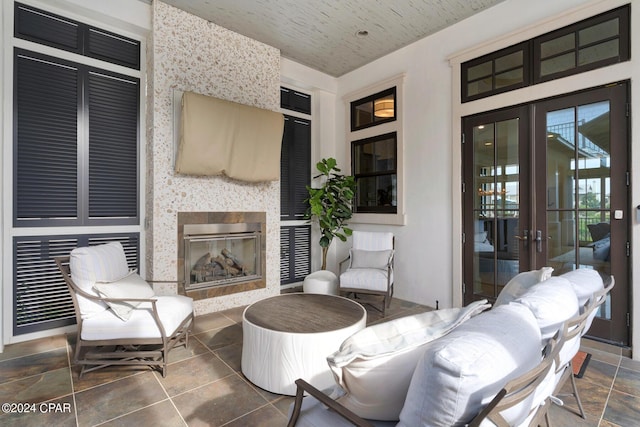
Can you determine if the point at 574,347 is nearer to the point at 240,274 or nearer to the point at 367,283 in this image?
the point at 367,283

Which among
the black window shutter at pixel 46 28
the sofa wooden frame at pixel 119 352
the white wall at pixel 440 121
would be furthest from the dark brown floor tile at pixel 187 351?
the black window shutter at pixel 46 28

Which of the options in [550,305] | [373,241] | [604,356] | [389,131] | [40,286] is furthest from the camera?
[389,131]

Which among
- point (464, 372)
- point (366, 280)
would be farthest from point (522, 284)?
point (366, 280)

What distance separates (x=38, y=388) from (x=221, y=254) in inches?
84.1

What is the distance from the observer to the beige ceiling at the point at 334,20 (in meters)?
3.54

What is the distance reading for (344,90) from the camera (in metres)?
5.37

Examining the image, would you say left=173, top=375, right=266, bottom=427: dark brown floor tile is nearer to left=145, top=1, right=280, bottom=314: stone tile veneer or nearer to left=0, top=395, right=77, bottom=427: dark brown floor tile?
left=0, top=395, right=77, bottom=427: dark brown floor tile

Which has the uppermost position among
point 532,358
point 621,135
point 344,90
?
point 344,90

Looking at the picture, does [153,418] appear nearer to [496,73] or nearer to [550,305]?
[550,305]

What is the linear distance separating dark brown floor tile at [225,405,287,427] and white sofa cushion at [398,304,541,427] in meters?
1.24

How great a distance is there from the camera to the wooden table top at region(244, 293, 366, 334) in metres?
2.31

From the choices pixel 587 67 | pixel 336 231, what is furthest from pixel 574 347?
pixel 336 231

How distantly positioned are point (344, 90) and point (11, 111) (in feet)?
13.8

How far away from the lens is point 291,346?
213 cm
